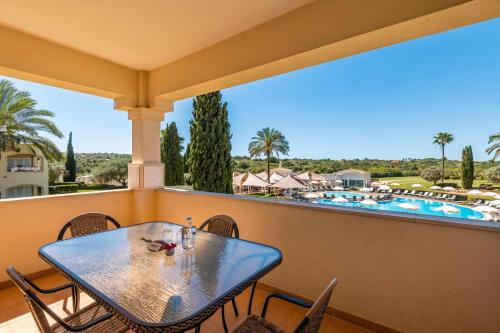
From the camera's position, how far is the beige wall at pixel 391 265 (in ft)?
5.10

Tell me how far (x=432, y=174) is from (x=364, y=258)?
6453 millimetres

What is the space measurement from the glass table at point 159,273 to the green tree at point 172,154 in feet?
40.3

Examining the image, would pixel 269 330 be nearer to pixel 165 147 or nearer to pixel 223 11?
pixel 223 11

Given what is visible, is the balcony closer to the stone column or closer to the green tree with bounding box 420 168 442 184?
the stone column

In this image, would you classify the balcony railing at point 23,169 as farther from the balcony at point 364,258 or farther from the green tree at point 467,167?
the green tree at point 467,167

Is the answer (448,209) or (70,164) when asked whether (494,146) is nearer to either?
(448,209)

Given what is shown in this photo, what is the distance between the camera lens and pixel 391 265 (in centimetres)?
185

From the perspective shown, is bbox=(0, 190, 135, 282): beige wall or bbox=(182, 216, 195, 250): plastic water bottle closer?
bbox=(182, 216, 195, 250): plastic water bottle

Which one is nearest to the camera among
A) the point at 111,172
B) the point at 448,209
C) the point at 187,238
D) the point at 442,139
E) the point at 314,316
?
the point at 314,316

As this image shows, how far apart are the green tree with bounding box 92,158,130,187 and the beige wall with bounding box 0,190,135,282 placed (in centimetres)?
1373

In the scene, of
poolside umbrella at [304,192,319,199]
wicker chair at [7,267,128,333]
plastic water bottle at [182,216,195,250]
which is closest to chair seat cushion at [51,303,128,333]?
wicker chair at [7,267,128,333]

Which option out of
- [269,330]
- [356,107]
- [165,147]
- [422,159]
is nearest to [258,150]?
[165,147]

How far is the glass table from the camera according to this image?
94 cm

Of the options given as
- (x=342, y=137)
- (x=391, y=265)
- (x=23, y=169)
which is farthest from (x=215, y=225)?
(x=342, y=137)
